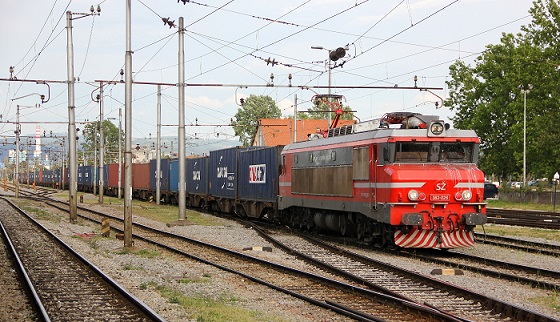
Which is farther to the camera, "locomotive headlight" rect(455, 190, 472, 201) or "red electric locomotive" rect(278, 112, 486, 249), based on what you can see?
"locomotive headlight" rect(455, 190, 472, 201)

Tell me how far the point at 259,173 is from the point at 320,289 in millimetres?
18371

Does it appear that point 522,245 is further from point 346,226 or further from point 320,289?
point 320,289

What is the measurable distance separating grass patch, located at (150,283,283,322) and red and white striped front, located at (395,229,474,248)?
7.35 meters

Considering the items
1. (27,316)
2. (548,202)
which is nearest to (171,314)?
(27,316)

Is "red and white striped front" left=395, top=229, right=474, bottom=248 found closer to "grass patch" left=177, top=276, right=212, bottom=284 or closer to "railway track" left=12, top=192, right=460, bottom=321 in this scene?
"railway track" left=12, top=192, right=460, bottom=321

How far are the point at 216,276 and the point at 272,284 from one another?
2.08 meters

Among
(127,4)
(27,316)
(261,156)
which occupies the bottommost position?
(27,316)

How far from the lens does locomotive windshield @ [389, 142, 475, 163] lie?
19.6 meters

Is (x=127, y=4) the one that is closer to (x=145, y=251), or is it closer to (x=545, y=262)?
(x=145, y=251)

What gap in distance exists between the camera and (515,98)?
213ft

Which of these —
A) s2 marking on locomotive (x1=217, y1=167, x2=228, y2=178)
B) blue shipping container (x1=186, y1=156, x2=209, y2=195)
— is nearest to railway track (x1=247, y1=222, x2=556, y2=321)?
s2 marking on locomotive (x1=217, y1=167, x2=228, y2=178)

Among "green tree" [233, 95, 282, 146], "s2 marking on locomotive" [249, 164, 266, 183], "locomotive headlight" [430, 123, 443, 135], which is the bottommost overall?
Answer: "s2 marking on locomotive" [249, 164, 266, 183]

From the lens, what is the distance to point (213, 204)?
42.5m

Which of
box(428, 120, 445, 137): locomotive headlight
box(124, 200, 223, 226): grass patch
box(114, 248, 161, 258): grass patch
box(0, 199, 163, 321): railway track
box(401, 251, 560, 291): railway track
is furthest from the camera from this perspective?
box(124, 200, 223, 226): grass patch
